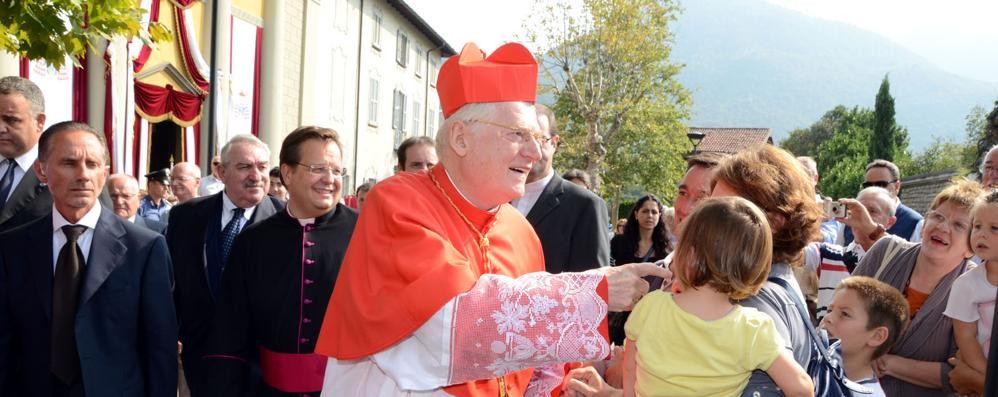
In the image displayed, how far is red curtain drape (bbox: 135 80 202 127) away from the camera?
13727mm

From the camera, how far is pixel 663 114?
1507 inches

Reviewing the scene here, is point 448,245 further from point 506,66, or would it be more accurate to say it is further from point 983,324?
point 983,324

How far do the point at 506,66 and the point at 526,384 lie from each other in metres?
1.11

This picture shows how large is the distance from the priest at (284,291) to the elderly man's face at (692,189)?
5.40 ft

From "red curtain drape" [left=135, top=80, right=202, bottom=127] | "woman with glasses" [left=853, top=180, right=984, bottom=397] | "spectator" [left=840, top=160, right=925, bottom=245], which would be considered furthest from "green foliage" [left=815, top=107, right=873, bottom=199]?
"woman with glasses" [left=853, top=180, right=984, bottom=397]

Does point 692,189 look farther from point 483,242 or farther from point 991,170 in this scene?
point 991,170

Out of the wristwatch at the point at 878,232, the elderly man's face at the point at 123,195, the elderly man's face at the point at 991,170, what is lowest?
the elderly man's face at the point at 123,195

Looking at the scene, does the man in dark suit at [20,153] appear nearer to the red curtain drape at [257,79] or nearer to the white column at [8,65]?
the white column at [8,65]

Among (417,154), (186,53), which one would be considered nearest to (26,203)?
(417,154)

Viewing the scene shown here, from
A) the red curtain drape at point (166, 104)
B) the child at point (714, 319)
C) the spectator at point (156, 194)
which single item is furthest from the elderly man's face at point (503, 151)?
the red curtain drape at point (166, 104)

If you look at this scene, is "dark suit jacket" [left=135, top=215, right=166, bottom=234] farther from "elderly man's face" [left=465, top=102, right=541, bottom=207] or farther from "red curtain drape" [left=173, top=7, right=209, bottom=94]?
"red curtain drape" [left=173, top=7, right=209, bottom=94]

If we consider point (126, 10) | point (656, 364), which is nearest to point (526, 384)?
point (656, 364)

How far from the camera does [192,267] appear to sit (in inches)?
181

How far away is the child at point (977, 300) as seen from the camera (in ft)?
Result: 12.4
